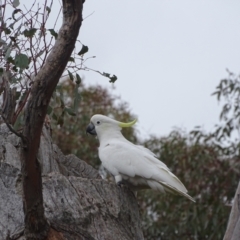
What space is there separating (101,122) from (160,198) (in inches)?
115

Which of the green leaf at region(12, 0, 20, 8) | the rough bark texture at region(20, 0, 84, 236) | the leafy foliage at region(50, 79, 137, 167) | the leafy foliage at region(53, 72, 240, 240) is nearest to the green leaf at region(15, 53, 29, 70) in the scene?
the rough bark texture at region(20, 0, 84, 236)

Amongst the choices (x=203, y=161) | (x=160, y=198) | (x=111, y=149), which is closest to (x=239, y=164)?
(x=203, y=161)

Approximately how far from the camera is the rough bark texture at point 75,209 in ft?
9.36

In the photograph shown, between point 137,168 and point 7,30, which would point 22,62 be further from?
point 137,168

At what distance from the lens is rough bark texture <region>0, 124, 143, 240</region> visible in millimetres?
2854

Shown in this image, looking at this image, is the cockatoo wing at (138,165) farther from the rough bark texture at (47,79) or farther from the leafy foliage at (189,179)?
the leafy foliage at (189,179)

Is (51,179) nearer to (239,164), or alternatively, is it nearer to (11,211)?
(11,211)

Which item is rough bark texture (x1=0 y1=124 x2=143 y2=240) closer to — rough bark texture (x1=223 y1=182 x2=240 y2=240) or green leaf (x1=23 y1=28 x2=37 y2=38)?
rough bark texture (x1=223 y1=182 x2=240 y2=240)

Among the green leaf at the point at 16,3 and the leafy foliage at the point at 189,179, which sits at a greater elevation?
the leafy foliage at the point at 189,179

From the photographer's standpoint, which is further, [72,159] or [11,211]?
[72,159]

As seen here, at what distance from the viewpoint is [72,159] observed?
3.70m

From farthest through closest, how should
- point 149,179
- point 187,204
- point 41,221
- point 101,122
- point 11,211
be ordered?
1. point 187,204
2. point 101,122
3. point 149,179
4. point 11,211
5. point 41,221

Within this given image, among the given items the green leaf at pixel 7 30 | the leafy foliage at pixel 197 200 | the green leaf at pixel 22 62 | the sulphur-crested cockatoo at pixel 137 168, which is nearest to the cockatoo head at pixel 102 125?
the sulphur-crested cockatoo at pixel 137 168

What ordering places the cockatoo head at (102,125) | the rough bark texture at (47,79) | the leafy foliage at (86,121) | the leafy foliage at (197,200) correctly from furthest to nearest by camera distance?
the leafy foliage at (86,121), the leafy foliage at (197,200), the cockatoo head at (102,125), the rough bark texture at (47,79)
